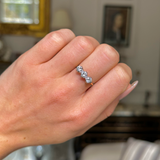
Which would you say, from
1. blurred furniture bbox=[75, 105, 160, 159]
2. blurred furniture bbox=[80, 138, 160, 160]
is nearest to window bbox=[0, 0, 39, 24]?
blurred furniture bbox=[75, 105, 160, 159]

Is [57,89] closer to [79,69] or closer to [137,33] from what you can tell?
A: [79,69]

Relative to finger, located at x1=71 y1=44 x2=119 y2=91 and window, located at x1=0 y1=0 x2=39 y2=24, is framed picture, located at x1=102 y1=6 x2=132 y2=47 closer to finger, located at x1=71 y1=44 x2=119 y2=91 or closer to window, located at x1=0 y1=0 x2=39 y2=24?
window, located at x1=0 y1=0 x2=39 y2=24

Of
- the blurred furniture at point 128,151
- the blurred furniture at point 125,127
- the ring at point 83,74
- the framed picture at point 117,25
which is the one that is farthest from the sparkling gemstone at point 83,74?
the framed picture at point 117,25

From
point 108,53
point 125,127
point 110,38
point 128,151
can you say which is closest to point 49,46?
point 108,53

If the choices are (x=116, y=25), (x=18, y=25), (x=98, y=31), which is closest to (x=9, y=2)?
(x=18, y=25)

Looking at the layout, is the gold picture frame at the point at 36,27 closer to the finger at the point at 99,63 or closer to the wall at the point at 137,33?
the wall at the point at 137,33

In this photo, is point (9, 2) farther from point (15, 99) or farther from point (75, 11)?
point (15, 99)

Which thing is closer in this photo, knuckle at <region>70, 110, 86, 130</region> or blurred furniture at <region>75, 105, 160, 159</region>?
knuckle at <region>70, 110, 86, 130</region>
